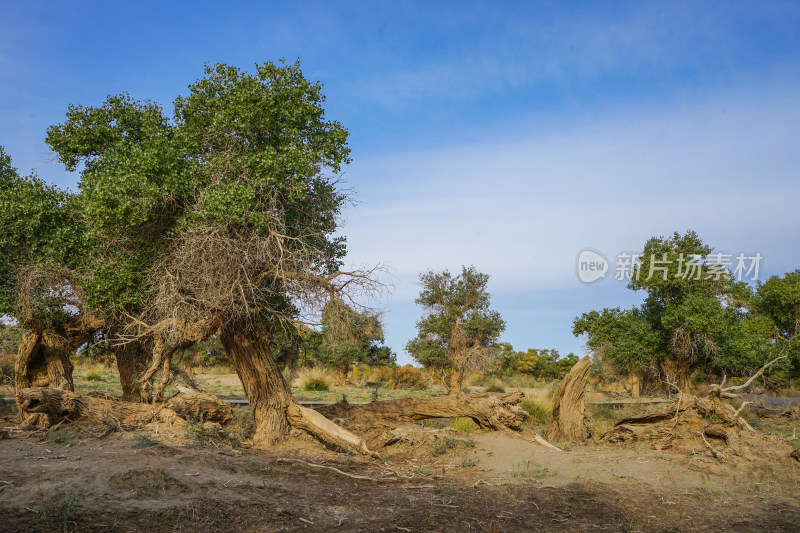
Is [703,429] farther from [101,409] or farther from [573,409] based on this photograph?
[101,409]

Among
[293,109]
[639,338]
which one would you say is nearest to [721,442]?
[293,109]

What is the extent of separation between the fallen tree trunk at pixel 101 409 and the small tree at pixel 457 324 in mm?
19441

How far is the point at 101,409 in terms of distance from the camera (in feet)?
42.5

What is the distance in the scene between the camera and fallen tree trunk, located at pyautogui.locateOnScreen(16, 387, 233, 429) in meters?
12.4

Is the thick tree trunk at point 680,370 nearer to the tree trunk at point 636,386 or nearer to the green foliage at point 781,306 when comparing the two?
the tree trunk at point 636,386

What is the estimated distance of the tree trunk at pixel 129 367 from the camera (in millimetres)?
16750

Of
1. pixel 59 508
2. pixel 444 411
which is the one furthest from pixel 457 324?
pixel 59 508

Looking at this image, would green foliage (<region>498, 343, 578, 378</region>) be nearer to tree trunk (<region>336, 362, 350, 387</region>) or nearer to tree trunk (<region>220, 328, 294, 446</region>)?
tree trunk (<region>336, 362, 350, 387</region>)

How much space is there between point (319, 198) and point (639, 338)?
17468mm

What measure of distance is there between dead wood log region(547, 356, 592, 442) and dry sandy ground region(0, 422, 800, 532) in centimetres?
207

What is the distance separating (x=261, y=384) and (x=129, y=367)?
6.06 m

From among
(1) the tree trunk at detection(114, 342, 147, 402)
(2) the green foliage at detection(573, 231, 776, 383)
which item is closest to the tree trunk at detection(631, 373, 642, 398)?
(2) the green foliage at detection(573, 231, 776, 383)

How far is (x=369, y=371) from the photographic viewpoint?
169 ft

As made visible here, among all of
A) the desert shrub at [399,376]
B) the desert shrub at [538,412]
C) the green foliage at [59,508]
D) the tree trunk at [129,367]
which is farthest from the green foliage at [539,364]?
the green foliage at [59,508]
